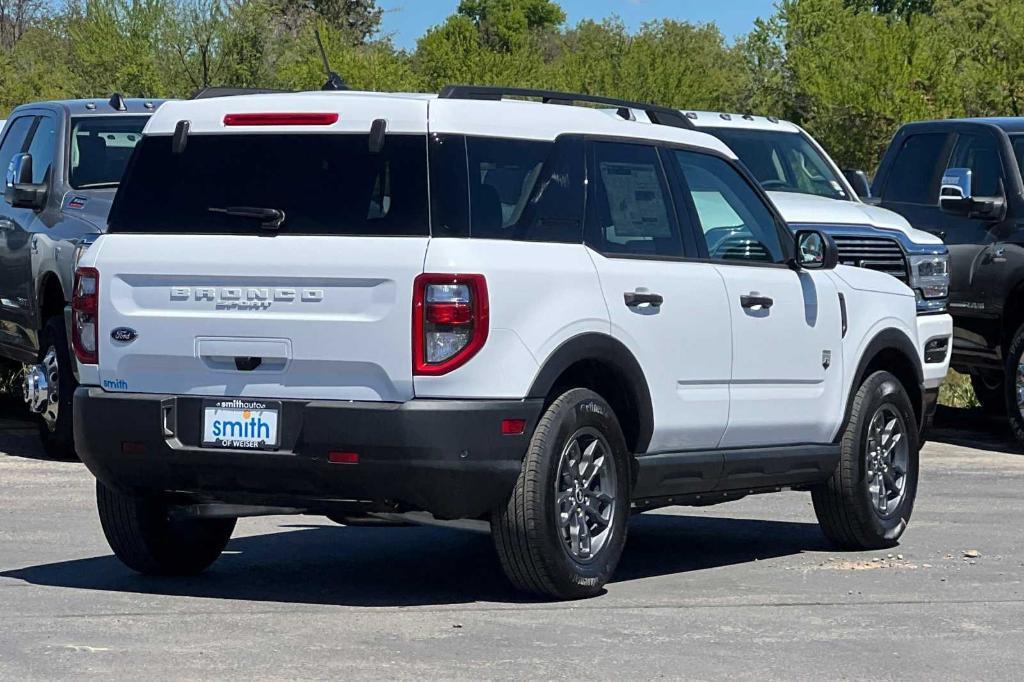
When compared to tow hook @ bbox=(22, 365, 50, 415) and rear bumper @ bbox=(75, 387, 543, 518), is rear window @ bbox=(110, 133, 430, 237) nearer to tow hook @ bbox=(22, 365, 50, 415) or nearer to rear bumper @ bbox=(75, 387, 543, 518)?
rear bumper @ bbox=(75, 387, 543, 518)

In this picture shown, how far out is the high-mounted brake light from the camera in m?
7.66

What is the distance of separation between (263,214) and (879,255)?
639 cm

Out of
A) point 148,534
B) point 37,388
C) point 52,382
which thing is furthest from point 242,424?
point 37,388

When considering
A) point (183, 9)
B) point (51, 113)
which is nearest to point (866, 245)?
point (51, 113)

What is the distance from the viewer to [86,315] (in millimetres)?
8000

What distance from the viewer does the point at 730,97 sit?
8394 centimetres

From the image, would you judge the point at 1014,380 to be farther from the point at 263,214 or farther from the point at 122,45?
the point at 122,45

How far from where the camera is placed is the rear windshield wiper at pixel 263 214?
7621 millimetres

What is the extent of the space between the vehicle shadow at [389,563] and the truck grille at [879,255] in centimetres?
273

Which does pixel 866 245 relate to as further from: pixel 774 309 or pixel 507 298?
pixel 507 298

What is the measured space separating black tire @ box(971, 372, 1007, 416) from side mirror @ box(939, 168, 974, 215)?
226 centimetres

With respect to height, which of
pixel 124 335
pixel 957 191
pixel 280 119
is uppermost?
pixel 280 119

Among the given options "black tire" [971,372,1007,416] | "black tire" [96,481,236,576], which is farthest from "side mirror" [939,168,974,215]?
"black tire" [96,481,236,576]

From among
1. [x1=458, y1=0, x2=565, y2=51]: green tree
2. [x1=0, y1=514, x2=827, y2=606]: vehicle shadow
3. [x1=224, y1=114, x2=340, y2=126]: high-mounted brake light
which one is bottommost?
[x1=0, y1=514, x2=827, y2=606]: vehicle shadow
